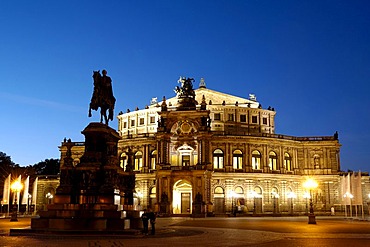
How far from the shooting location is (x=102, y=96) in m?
26.6

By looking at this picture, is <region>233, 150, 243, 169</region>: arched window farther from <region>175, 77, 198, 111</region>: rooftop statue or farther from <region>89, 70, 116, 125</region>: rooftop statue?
<region>89, 70, 116, 125</region>: rooftop statue

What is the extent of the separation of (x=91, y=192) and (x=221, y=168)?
155ft

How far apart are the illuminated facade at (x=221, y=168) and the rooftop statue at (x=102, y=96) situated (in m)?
38.7

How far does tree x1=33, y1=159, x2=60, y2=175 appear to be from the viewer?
112 metres

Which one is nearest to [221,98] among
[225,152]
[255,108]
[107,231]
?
[255,108]

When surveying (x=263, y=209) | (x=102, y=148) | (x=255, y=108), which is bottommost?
(x=263, y=209)

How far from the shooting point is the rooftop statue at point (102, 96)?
26547 mm

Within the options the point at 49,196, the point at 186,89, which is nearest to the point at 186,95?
the point at 186,89

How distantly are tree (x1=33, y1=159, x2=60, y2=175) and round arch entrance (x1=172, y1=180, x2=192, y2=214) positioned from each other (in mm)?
53931

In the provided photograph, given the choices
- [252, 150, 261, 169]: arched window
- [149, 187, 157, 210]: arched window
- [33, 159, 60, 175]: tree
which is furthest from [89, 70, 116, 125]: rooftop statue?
[33, 159, 60, 175]: tree

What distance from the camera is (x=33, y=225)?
23219 millimetres

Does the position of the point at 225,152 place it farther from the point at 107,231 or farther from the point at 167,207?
the point at 107,231

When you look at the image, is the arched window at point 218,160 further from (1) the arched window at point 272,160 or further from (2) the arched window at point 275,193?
(2) the arched window at point 275,193

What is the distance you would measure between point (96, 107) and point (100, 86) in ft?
4.64
